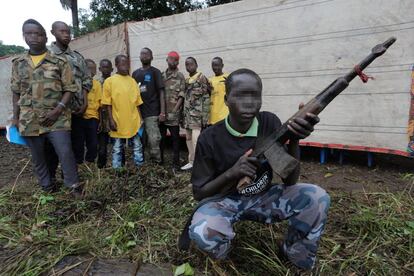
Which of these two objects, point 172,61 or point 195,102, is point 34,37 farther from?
point 195,102

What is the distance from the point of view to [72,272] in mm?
1959

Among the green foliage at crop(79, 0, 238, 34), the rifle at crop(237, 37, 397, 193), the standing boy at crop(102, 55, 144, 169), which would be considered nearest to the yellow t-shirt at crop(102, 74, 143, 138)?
the standing boy at crop(102, 55, 144, 169)

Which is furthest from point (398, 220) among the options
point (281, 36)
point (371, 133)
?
point (281, 36)

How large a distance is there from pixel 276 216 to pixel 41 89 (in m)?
2.59

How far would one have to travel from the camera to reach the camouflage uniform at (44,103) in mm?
3230

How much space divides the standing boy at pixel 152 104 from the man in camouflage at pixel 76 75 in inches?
31.8

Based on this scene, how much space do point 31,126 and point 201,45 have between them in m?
3.19

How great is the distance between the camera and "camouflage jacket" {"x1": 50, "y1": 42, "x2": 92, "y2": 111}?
375 cm

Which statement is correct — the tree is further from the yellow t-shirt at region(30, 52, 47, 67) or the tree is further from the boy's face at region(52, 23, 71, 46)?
the yellow t-shirt at region(30, 52, 47, 67)

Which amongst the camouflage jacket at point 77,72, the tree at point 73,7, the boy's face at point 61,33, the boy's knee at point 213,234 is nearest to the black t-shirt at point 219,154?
the boy's knee at point 213,234

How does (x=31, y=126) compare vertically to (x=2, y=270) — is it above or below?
above

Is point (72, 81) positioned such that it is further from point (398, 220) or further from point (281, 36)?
point (398, 220)

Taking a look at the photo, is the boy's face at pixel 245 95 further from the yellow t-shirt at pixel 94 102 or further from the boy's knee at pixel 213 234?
the yellow t-shirt at pixel 94 102

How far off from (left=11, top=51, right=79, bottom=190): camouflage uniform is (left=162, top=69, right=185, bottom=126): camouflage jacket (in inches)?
64.4
